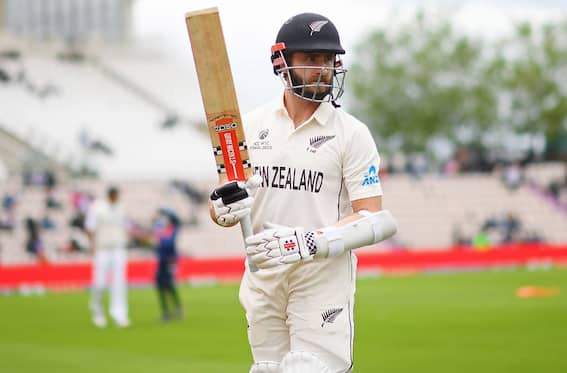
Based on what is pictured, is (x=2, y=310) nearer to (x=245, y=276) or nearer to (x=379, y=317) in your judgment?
(x=379, y=317)

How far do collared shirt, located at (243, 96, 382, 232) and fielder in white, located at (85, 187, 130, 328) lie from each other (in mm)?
10928

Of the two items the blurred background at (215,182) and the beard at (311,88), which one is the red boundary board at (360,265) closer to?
the blurred background at (215,182)

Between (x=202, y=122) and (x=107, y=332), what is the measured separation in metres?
34.8

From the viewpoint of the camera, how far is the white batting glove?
5340mm

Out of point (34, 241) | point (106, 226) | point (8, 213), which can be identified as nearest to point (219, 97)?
point (106, 226)

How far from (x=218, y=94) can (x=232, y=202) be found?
58 cm

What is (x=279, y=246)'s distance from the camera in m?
5.18

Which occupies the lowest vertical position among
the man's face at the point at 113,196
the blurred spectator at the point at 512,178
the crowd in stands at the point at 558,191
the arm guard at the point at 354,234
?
the crowd in stands at the point at 558,191

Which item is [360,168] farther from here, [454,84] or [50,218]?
[454,84]

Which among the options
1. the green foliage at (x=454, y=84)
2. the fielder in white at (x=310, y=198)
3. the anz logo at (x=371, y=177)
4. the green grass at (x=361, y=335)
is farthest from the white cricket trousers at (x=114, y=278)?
the green foliage at (x=454, y=84)

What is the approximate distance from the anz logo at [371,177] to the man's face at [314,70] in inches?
18.3

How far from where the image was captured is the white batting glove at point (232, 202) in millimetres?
5340

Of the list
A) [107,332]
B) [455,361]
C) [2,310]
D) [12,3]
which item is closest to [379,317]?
[107,332]

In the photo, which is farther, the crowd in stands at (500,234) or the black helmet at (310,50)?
the crowd in stands at (500,234)
